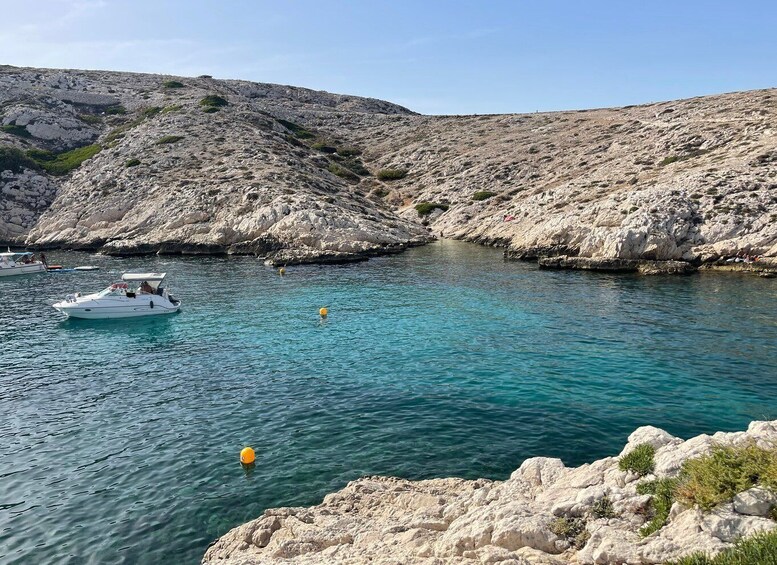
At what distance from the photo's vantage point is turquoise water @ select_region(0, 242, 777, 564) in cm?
1727

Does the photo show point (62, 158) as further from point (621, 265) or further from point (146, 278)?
point (621, 265)

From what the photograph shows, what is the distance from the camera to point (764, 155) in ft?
249

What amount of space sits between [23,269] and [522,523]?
81850mm

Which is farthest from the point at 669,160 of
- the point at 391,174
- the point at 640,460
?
the point at 640,460

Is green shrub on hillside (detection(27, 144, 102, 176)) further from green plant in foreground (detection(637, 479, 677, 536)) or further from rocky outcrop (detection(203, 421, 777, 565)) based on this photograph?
green plant in foreground (detection(637, 479, 677, 536))

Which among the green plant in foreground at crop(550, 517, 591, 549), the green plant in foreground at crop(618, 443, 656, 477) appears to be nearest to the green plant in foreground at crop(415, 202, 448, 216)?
the green plant in foreground at crop(618, 443, 656, 477)

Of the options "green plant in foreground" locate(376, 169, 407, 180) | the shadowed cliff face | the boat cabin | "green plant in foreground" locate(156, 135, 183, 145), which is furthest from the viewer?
"green plant in foreground" locate(376, 169, 407, 180)

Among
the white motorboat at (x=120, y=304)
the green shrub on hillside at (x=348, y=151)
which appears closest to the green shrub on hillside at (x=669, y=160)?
the green shrub on hillside at (x=348, y=151)

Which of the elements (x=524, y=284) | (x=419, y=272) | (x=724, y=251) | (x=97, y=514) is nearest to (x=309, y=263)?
(x=419, y=272)

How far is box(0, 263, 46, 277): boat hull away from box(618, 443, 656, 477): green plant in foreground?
81263mm

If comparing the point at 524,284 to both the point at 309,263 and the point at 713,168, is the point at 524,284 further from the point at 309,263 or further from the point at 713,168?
the point at 713,168

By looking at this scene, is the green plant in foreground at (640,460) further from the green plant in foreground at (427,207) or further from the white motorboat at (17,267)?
the green plant in foreground at (427,207)

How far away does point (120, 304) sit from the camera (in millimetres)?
46688

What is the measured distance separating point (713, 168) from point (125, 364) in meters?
82.3
